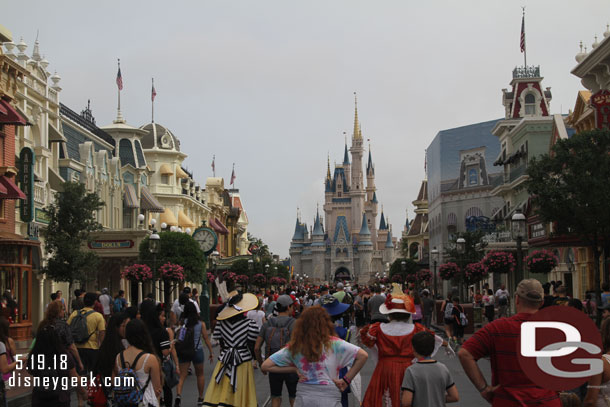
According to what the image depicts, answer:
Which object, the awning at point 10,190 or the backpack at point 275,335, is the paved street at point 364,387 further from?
the awning at point 10,190

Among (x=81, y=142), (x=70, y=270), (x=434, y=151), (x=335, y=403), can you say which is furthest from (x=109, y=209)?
(x=434, y=151)

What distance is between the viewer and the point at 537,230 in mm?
34000

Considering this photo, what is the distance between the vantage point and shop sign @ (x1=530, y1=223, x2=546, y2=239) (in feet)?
108

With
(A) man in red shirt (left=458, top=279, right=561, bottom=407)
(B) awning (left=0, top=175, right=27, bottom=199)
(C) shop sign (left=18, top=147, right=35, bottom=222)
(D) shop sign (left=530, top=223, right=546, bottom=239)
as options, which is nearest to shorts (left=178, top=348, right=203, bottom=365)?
(A) man in red shirt (left=458, top=279, right=561, bottom=407)

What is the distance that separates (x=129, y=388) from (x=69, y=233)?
22.9m

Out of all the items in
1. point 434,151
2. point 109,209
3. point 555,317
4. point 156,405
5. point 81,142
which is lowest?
point 156,405

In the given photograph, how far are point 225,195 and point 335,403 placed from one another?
274 feet

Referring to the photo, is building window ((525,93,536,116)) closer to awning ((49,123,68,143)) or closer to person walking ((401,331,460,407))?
awning ((49,123,68,143))

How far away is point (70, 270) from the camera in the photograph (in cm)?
2948

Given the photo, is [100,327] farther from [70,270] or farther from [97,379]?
[70,270]

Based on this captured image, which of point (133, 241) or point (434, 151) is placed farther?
point (434, 151)

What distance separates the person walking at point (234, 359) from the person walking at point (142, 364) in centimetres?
210

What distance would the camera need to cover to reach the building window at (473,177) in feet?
259

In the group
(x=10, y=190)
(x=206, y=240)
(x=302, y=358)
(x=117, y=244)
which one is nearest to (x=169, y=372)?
(x=302, y=358)
